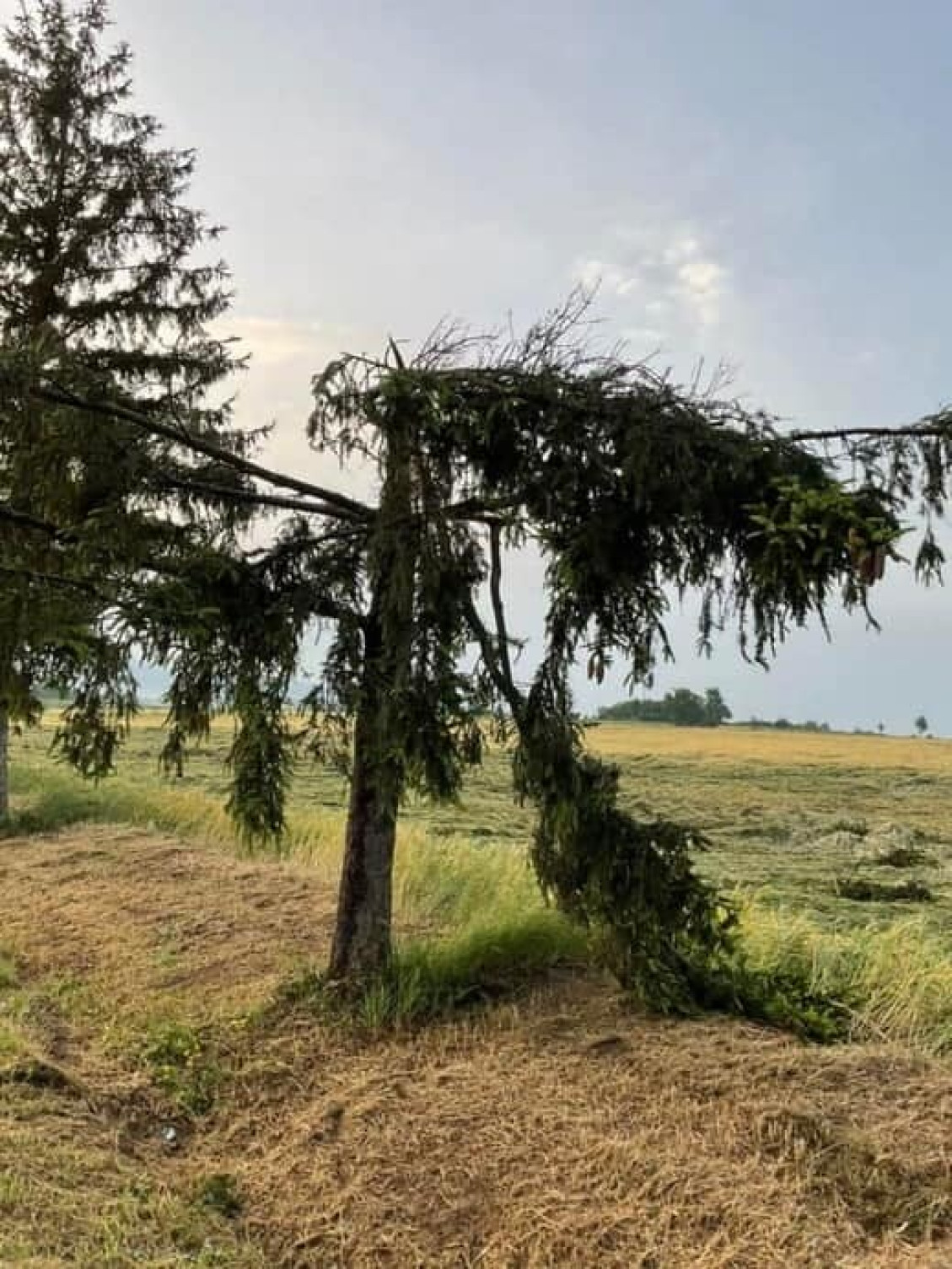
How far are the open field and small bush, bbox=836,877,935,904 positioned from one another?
78.9 inches

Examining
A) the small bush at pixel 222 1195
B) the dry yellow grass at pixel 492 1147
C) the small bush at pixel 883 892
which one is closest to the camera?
the dry yellow grass at pixel 492 1147

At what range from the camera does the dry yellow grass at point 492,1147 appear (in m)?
3.05

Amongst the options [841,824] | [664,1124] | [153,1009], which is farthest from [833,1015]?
[841,824]

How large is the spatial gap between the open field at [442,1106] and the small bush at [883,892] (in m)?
2.01

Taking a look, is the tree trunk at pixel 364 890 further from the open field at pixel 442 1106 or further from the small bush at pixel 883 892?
the small bush at pixel 883 892

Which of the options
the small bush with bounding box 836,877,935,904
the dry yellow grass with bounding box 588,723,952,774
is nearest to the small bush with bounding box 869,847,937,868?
the small bush with bounding box 836,877,935,904

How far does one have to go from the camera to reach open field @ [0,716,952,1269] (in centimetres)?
311

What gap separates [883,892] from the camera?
967cm

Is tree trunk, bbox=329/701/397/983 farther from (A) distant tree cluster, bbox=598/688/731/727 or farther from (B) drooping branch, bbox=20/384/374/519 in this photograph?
(A) distant tree cluster, bbox=598/688/731/727

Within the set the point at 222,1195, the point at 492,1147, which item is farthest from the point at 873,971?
the point at 222,1195

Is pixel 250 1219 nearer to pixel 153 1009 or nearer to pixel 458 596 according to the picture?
pixel 153 1009

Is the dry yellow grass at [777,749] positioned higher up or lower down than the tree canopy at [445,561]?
lower down

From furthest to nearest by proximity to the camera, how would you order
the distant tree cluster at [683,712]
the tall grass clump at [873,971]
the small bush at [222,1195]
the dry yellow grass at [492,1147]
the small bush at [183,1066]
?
1. the distant tree cluster at [683,712]
2. the small bush at [183,1066]
3. the tall grass clump at [873,971]
4. the small bush at [222,1195]
5. the dry yellow grass at [492,1147]

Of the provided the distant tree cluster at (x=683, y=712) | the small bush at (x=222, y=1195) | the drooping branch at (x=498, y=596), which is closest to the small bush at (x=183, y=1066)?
the small bush at (x=222, y=1195)
